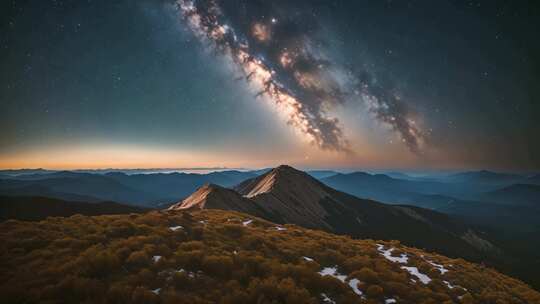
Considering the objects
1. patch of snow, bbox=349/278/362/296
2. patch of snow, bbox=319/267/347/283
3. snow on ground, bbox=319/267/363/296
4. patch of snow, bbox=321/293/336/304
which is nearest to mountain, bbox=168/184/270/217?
patch of snow, bbox=319/267/347/283

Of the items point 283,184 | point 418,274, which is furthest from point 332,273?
→ point 283,184

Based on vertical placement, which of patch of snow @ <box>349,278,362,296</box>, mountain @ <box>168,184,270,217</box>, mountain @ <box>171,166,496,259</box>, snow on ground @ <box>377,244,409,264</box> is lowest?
mountain @ <box>171,166,496,259</box>

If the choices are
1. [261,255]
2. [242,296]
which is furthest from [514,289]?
[242,296]

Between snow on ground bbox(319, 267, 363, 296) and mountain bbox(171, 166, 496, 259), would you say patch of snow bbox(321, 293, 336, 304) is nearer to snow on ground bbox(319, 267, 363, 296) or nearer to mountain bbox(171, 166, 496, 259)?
snow on ground bbox(319, 267, 363, 296)

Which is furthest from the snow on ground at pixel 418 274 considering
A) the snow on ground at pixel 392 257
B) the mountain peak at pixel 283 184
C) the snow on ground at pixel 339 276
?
the mountain peak at pixel 283 184

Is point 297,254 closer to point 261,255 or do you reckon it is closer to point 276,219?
point 261,255

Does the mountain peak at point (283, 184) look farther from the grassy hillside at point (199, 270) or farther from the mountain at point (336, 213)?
the grassy hillside at point (199, 270)

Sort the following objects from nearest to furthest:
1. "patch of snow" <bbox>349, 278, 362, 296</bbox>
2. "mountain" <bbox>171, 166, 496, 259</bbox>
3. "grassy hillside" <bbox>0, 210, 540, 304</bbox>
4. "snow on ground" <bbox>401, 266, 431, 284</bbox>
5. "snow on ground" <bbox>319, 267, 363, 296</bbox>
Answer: "grassy hillside" <bbox>0, 210, 540, 304</bbox> → "patch of snow" <bbox>349, 278, 362, 296</bbox> → "snow on ground" <bbox>319, 267, 363, 296</bbox> → "snow on ground" <bbox>401, 266, 431, 284</bbox> → "mountain" <bbox>171, 166, 496, 259</bbox>
